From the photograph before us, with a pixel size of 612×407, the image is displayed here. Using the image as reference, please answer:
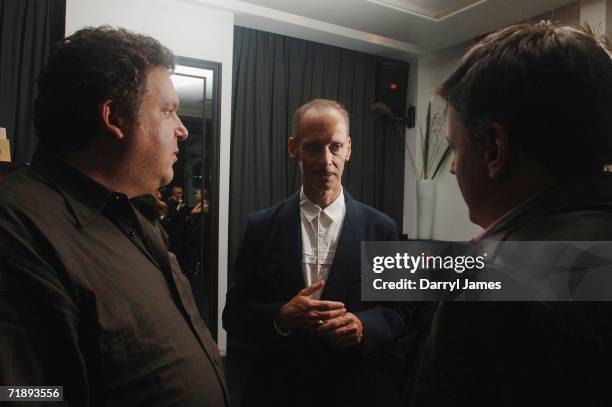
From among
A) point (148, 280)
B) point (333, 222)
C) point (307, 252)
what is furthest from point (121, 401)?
point (333, 222)

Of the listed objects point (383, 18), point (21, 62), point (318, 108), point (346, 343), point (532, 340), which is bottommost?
point (346, 343)

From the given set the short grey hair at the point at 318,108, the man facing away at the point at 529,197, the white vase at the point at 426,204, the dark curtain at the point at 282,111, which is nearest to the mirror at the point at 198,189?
the dark curtain at the point at 282,111

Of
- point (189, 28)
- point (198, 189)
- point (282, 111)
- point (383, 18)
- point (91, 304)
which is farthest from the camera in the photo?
point (282, 111)

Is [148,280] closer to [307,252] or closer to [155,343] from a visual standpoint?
[155,343]

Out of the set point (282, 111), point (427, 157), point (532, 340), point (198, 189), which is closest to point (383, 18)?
point (282, 111)

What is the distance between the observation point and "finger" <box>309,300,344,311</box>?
3.65 ft

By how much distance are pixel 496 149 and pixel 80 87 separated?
82 centimetres

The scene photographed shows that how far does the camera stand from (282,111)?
3.50 meters

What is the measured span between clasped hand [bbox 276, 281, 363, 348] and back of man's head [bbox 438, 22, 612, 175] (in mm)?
690

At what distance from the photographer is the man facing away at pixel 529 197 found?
48 cm

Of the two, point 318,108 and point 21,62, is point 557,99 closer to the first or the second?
point 318,108

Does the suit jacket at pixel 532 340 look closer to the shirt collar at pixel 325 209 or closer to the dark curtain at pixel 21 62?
the shirt collar at pixel 325 209

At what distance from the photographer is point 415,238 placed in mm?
3988

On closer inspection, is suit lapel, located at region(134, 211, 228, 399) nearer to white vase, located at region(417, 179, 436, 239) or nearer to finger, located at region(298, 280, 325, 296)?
finger, located at region(298, 280, 325, 296)
